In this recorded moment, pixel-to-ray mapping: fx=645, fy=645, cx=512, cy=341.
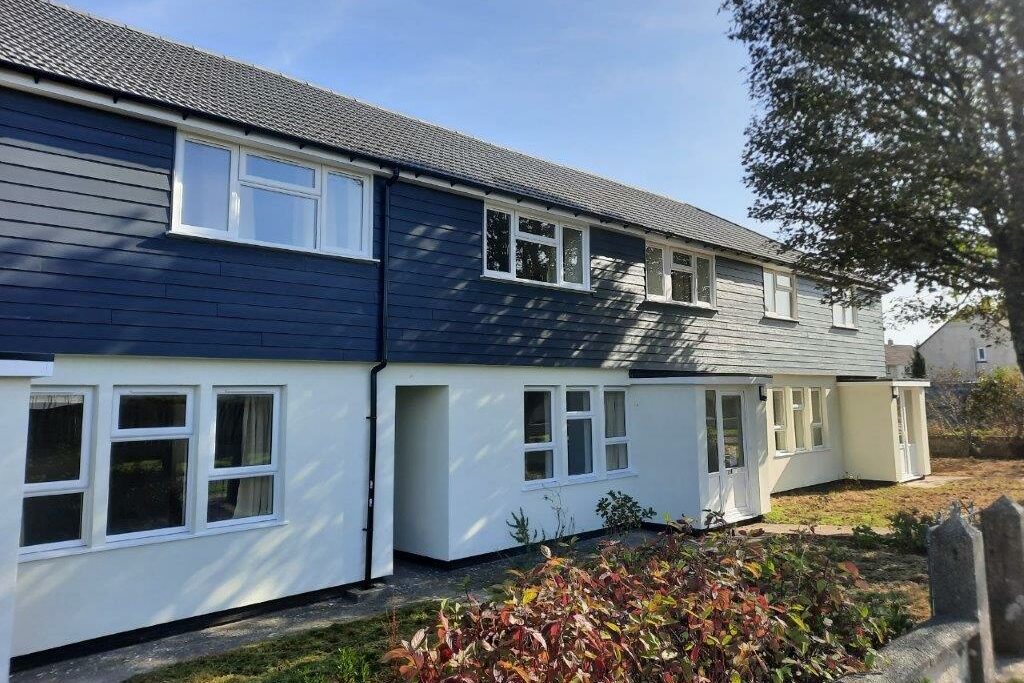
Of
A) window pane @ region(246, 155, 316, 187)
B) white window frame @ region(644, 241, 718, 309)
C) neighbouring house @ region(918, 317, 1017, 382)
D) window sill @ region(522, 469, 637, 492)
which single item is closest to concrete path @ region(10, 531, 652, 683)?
window sill @ region(522, 469, 637, 492)

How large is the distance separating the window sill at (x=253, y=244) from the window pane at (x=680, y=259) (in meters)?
7.80

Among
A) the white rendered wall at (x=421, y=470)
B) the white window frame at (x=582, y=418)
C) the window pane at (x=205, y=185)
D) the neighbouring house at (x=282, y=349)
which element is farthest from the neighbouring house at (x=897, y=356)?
the window pane at (x=205, y=185)

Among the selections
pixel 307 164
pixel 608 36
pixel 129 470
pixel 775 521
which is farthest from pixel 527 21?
pixel 775 521

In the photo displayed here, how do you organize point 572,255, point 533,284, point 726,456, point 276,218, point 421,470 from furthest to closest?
point 726,456 < point 572,255 < point 533,284 < point 421,470 < point 276,218

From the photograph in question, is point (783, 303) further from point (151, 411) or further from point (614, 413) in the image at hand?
point (151, 411)

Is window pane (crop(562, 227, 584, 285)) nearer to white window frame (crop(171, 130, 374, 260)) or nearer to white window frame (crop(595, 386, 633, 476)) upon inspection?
white window frame (crop(595, 386, 633, 476))

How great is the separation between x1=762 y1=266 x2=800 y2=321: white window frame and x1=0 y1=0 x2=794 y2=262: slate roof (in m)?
0.56

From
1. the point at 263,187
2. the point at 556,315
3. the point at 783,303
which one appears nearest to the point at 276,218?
the point at 263,187

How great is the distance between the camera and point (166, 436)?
7.20 m

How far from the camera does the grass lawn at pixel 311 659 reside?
4.96 meters

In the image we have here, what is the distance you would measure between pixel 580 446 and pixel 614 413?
120 cm

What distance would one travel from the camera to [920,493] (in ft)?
52.6

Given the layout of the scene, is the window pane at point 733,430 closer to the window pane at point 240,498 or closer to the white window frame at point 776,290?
the white window frame at point 776,290

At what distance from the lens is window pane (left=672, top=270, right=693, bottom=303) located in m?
14.5
